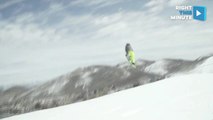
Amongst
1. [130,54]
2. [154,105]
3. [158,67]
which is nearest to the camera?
[154,105]

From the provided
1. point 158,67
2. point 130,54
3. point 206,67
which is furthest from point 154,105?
point 206,67

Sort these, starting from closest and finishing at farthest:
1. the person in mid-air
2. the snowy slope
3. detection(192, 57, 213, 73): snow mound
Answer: the snowy slope < the person in mid-air < detection(192, 57, 213, 73): snow mound

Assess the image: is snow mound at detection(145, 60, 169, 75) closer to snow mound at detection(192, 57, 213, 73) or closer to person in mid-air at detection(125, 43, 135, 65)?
person in mid-air at detection(125, 43, 135, 65)

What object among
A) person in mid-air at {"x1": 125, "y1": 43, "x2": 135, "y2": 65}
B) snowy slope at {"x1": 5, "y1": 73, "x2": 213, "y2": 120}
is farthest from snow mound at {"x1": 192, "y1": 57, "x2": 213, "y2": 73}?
person in mid-air at {"x1": 125, "y1": 43, "x2": 135, "y2": 65}

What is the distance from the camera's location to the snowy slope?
2564 mm

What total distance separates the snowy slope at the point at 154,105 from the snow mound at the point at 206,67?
52 centimetres

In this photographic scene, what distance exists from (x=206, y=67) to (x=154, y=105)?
1886 mm

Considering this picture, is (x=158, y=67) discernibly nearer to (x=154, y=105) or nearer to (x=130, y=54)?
(x=130, y=54)

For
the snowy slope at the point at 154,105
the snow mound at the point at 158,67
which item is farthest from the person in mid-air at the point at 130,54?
the snowy slope at the point at 154,105

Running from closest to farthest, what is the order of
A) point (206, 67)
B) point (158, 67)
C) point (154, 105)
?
point (154, 105) < point (158, 67) < point (206, 67)

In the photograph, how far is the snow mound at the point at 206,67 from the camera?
14.2 ft

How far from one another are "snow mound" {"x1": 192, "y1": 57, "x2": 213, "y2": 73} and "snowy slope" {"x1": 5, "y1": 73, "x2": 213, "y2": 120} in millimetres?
520

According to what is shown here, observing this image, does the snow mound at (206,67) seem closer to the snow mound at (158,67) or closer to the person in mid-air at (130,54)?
the snow mound at (158,67)

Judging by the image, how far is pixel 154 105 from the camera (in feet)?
9.40
